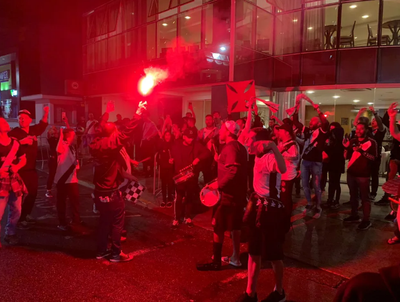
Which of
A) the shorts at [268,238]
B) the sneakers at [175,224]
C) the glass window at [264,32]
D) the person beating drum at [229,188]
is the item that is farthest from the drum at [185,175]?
the glass window at [264,32]

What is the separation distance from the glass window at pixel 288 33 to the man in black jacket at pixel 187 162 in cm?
857

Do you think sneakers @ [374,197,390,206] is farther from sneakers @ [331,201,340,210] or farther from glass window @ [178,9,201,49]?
glass window @ [178,9,201,49]

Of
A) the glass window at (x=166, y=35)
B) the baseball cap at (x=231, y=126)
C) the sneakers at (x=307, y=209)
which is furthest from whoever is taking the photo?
the glass window at (x=166, y=35)

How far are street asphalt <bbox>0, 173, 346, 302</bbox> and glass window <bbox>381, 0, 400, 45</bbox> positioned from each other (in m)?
10.2

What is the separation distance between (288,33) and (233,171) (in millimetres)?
10971

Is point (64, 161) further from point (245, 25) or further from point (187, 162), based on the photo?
point (245, 25)

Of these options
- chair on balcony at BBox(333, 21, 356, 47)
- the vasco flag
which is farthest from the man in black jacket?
chair on balcony at BBox(333, 21, 356, 47)

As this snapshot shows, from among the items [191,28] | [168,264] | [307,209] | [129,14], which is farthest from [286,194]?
[129,14]

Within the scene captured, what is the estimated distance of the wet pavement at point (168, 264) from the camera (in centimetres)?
378

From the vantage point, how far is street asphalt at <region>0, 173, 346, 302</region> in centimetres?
373

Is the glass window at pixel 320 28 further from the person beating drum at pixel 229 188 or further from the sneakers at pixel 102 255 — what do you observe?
the sneakers at pixel 102 255

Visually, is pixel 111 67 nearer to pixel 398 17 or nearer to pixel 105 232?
pixel 398 17

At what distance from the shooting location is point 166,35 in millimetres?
15703

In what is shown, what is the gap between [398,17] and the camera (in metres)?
11.1
